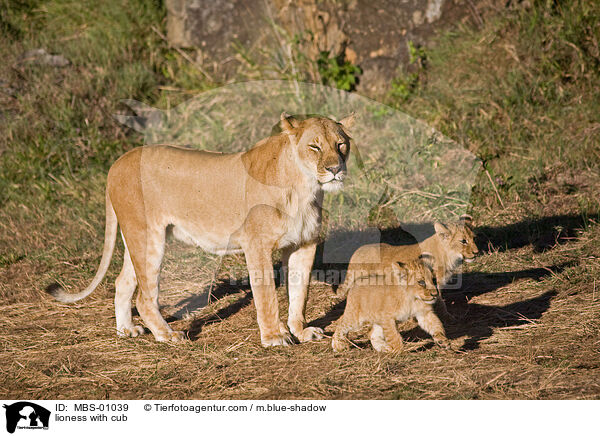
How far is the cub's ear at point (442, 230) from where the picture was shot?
217 inches

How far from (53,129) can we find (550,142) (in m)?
6.40

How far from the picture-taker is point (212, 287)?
6.52 meters

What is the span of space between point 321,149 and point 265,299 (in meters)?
1.11

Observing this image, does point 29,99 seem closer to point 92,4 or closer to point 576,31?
point 92,4

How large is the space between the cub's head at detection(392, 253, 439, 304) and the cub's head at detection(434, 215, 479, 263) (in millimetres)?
806

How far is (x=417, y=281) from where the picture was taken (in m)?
4.68

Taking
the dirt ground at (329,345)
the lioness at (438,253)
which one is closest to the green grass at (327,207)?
the dirt ground at (329,345)

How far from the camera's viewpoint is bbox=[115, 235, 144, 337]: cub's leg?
5.58 meters

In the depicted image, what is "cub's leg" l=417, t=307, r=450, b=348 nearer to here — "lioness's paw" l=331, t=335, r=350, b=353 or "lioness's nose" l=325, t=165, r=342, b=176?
"lioness's paw" l=331, t=335, r=350, b=353

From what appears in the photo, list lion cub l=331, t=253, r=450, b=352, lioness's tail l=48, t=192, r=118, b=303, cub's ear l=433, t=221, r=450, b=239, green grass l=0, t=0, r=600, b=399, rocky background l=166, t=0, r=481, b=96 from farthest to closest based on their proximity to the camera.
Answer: rocky background l=166, t=0, r=481, b=96, lioness's tail l=48, t=192, r=118, b=303, cub's ear l=433, t=221, r=450, b=239, lion cub l=331, t=253, r=450, b=352, green grass l=0, t=0, r=600, b=399

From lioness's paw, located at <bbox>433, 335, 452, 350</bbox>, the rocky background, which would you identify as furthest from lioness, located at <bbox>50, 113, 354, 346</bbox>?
the rocky background
